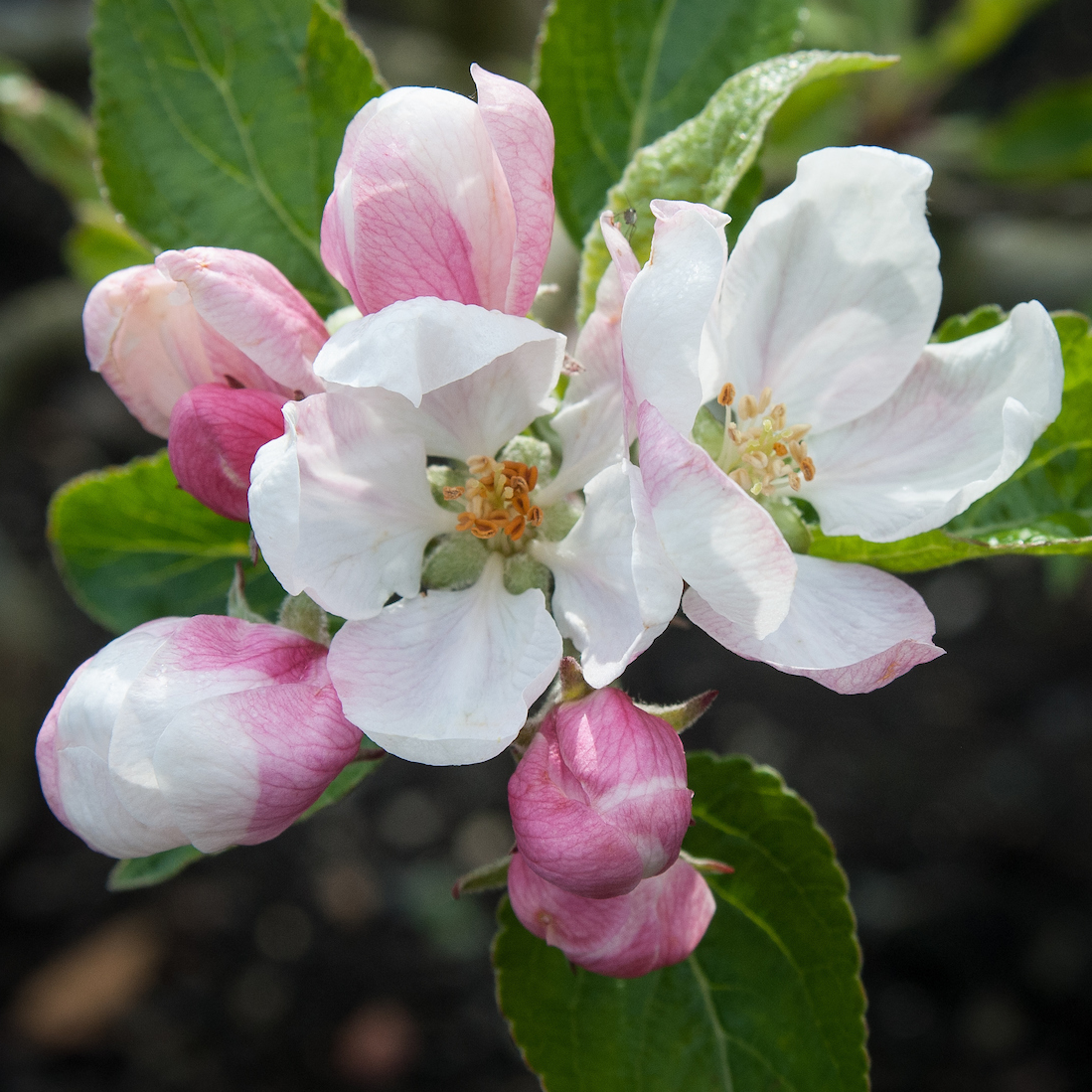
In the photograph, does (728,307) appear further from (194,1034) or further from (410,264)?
(194,1034)

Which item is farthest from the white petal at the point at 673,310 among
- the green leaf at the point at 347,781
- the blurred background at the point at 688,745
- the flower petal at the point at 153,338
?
the blurred background at the point at 688,745

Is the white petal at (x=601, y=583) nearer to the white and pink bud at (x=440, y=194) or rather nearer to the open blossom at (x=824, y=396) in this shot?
the open blossom at (x=824, y=396)

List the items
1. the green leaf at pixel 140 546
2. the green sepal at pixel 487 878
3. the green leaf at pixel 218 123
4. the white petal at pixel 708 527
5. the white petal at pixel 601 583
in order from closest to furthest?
A: 1. the white petal at pixel 708 527
2. the white petal at pixel 601 583
3. the green sepal at pixel 487 878
4. the green leaf at pixel 218 123
5. the green leaf at pixel 140 546

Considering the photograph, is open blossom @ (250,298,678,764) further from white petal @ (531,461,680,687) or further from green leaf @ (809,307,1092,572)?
green leaf @ (809,307,1092,572)

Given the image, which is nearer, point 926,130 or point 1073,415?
point 1073,415

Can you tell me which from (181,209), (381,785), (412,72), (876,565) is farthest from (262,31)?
(381,785)

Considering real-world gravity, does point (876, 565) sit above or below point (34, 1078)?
above

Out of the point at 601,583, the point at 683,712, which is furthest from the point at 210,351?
the point at 683,712
